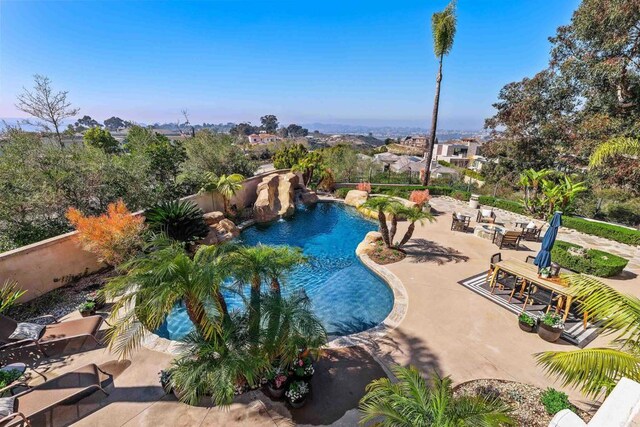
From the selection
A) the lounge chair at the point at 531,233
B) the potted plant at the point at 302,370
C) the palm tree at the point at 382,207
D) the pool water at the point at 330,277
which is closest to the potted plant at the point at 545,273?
the pool water at the point at 330,277

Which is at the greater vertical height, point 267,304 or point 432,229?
point 267,304

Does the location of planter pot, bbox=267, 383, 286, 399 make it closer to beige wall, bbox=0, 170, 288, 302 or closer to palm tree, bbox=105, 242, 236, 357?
palm tree, bbox=105, 242, 236, 357

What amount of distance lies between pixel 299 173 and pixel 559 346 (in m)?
20.5

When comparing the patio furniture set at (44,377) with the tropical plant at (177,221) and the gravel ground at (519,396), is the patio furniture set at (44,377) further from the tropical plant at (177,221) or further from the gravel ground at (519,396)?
the gravel ground at (519,396)

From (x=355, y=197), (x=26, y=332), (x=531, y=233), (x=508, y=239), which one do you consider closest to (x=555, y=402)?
(x=508, y=239)

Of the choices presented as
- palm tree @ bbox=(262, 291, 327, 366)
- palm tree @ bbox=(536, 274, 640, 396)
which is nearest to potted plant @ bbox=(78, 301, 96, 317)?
palm tree @ bbox=(262, 291, 327, 366)

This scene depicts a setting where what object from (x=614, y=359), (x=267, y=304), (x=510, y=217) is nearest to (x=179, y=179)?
(x=267, y=304)

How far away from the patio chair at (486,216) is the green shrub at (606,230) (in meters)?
4.58

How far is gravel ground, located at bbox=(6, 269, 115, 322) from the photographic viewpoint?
305 inches

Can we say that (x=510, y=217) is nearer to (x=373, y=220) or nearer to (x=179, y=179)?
(x=373, y=220)

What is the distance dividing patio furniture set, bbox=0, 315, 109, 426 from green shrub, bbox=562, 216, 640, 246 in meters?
22.7

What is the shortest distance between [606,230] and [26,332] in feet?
80.5

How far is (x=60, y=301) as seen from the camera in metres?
8.32

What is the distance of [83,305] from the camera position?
302 inches
